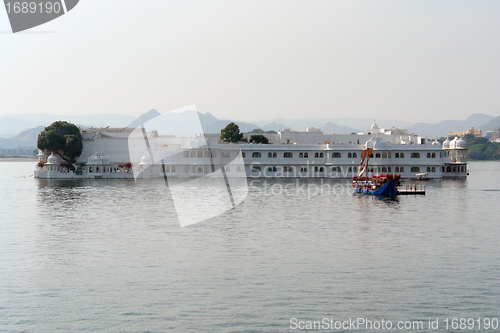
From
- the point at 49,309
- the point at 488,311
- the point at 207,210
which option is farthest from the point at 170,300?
the point at 207,210

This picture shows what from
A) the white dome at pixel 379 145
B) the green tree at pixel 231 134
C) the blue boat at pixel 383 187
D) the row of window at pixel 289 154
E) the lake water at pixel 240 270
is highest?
the green tree at pixel 231 134

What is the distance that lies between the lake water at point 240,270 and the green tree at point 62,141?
66.0 meters

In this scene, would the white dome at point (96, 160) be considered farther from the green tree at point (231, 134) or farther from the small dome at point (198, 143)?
the green tree at point (231, 134)

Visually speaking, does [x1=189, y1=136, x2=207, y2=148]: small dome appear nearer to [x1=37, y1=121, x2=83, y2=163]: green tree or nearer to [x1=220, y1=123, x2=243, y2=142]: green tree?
[x1=220, y1=123, x2=243, y2=142]: green tree

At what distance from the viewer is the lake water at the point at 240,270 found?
19.2 m

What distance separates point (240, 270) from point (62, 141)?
3769 inches

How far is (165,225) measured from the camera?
1578 inches

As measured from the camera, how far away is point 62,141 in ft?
368

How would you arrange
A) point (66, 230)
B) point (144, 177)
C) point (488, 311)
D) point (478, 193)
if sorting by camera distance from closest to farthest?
1. point (488, 311)
2. point (66, 230)
3. point (478, 193)
4. point (144, 177)

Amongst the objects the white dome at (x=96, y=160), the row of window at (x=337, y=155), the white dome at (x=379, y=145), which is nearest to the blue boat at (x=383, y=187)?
the white dome at (x=379, y=145)

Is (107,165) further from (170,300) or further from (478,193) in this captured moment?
(170,300)

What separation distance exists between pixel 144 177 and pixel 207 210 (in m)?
56.9

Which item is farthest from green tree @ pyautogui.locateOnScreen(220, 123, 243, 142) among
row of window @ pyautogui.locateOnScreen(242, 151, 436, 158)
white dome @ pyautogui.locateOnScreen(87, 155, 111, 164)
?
white dome @ pyautogui.locateOnScreen(87, 155, 111, 164)

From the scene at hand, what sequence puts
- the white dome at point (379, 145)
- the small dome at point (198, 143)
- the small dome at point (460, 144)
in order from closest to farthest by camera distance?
1. the white dome at point (379, 145)
2. the small dome at point (198, 143)
3. the small dome at point (460, 144)
